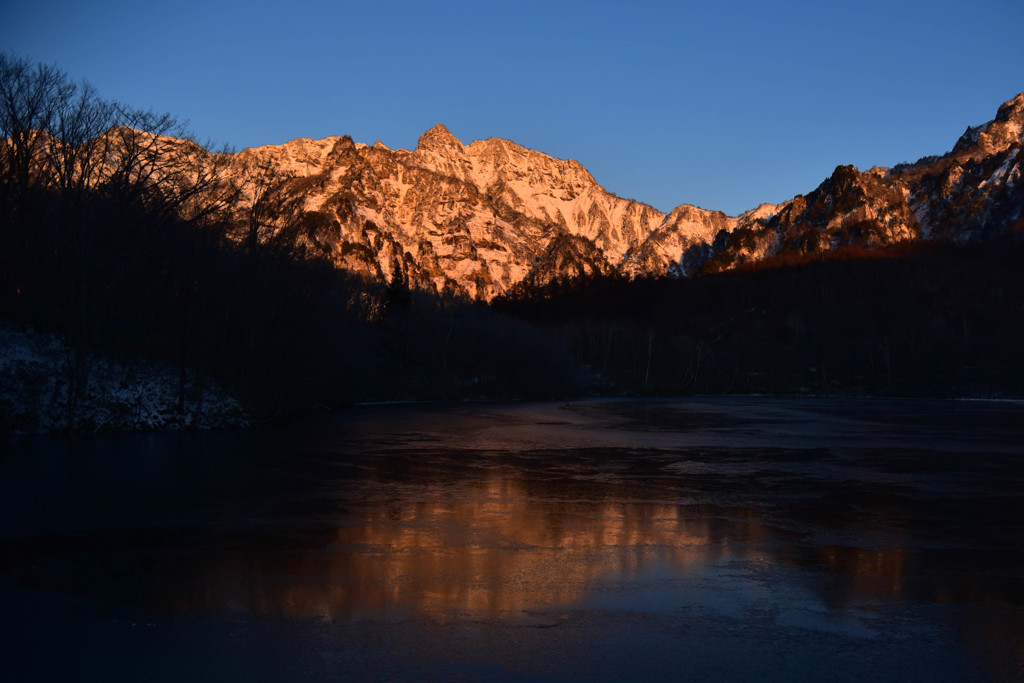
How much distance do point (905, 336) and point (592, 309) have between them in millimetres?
69151

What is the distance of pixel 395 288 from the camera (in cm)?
10725

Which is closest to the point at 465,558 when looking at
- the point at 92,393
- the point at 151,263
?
the point at 92,393

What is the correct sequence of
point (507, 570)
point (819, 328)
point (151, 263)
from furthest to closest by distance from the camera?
point (819, 328) → point (151, 263) → point (507, 570)

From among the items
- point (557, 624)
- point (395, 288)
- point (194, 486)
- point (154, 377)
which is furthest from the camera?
point (395, 288)

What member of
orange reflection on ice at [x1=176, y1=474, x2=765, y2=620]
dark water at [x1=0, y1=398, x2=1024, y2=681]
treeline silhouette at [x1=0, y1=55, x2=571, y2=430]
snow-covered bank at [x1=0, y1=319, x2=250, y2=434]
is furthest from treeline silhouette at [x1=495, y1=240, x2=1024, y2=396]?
orange reflection on ice at [x1=176, y1=474, x2=765, y2=620]

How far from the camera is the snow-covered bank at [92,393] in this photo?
1195 inches

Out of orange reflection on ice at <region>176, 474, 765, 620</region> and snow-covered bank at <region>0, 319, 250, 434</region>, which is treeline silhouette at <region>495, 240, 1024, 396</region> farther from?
orange reflection on ice at <region>176, 474, 765, 620</region>

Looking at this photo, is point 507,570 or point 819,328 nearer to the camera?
point 507,570

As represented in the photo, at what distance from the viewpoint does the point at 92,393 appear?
107 ft

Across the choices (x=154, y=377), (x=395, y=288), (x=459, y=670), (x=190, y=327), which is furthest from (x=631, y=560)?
(x=395, y=288)

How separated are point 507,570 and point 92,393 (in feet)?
92.1

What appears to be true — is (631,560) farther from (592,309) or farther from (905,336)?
(592,309)

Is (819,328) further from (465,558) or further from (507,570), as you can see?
(507,570)

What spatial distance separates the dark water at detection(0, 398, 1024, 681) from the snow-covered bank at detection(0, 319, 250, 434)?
25.9ft
